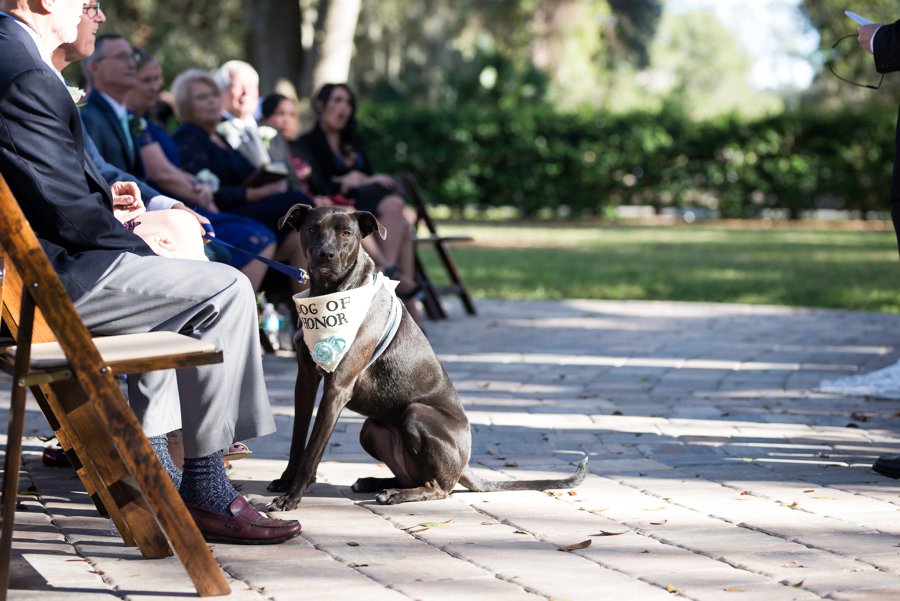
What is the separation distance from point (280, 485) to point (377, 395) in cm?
56

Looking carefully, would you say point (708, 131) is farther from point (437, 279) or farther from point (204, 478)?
point (204, 478)

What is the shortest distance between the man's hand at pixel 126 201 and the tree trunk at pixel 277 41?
14.7m

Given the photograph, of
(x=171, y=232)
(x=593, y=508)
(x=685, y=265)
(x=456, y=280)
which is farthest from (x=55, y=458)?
(x=685, y=265)

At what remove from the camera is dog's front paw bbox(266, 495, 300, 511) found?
4.44m

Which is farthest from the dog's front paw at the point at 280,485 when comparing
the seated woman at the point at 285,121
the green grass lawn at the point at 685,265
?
the green grass lawn at the point at 685,265

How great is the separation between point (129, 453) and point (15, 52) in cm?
134

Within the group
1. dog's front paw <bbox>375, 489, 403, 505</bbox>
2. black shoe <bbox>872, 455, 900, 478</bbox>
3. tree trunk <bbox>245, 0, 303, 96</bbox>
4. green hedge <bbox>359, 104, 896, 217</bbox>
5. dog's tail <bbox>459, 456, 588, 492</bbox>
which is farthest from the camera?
green hedge <bbox>359, 104, 896, 217</bbox>

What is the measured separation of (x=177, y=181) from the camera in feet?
23.8

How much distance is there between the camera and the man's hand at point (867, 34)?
5.33m

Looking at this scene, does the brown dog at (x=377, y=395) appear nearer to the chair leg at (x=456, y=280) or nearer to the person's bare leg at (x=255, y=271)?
the person's bare leg at (x=255, y=271)

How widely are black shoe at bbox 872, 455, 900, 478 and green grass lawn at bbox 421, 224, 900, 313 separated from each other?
674 centimetres

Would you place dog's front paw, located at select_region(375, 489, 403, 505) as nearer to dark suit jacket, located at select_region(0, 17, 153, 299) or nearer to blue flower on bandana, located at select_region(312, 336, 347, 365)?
blue flower on bandana, located at select_region(312, 336, 347, 365)

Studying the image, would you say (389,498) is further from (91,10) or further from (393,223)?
(393,223)

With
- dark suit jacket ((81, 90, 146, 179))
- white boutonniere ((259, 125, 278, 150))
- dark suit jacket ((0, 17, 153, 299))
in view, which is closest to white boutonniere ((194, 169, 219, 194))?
white boutonniere ((259, 125, 278, 150))
